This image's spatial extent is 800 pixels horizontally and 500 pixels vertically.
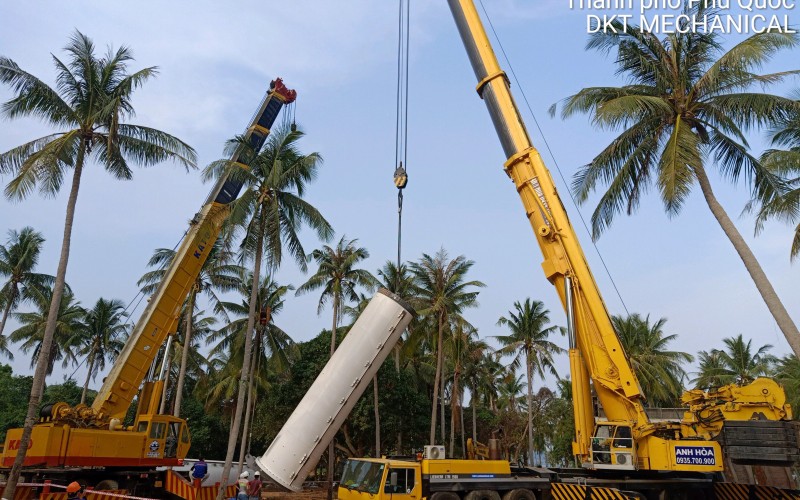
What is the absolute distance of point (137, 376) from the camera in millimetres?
21156

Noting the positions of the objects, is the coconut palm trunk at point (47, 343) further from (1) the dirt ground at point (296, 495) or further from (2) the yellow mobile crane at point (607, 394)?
(1) the dirt ground at point (296, 495)

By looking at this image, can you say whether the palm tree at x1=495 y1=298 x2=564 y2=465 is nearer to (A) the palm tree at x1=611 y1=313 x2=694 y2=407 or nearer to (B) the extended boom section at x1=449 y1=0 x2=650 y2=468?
(A) the palm tree at x1=611 y1=313 x2=694 y2=407

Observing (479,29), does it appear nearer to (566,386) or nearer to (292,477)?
(292,477)

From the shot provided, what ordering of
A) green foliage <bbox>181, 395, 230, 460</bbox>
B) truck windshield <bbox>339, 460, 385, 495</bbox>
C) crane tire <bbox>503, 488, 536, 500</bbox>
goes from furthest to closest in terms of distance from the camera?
green foliage <bbox>181, 395, 230, 460</bbox>, crane tire <bbox>503, 488, 536, 500</bbox>, truck windshield <bbox>339, 460, 385, 495</bbox>

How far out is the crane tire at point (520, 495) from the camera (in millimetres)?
15188

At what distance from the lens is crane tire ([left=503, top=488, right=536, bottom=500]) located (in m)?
15.2

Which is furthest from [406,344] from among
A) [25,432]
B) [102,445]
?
[25,432]

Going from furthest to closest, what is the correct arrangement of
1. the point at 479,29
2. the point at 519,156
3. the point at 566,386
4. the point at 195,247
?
the point at 566,386, the point at 195,247, the point at 479,29, the point at 519,156

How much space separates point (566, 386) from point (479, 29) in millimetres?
46655

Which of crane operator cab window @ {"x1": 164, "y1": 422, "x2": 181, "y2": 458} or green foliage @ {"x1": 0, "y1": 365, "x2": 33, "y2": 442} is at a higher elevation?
green foliage @ {"x1": 0, "y1": 365, "x2": 33, "y2": 442}

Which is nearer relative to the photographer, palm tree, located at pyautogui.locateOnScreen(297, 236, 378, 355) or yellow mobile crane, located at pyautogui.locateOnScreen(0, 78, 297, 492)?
yellow mobile crane, located at pyautogui.locateOnScreen(0, 78, 297, 492)

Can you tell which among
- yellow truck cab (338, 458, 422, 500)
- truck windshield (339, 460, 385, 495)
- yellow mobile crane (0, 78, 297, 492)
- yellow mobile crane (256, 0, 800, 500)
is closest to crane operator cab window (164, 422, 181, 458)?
yellow mobile crane (0, 78, 297, 492)

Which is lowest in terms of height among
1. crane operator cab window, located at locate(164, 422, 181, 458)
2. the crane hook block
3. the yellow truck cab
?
the yellow truck cab

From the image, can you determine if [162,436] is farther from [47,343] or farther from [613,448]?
[613,448]
